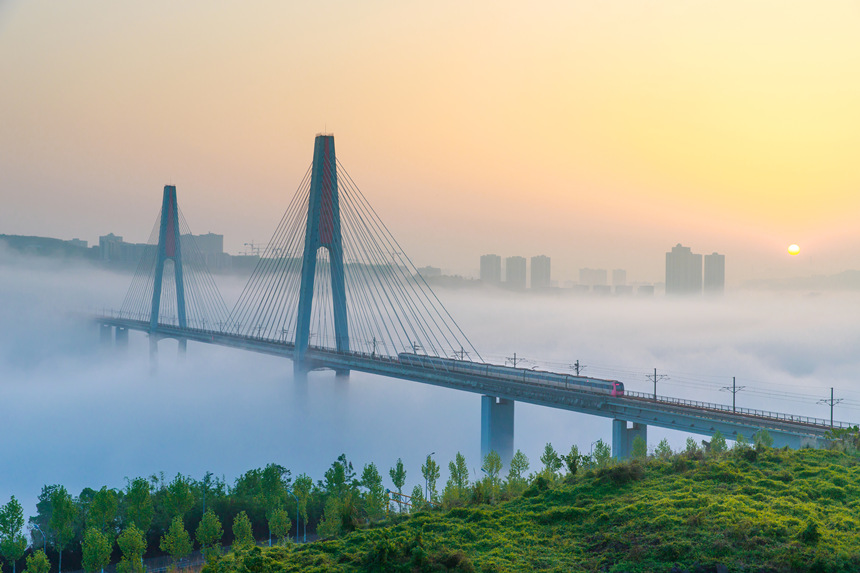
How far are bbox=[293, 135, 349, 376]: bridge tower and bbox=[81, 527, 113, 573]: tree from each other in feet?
89.6

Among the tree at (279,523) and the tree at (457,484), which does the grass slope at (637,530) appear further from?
the tree at (279,523)

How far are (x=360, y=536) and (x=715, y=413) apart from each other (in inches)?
855

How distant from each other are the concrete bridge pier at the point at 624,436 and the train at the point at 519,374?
2.20 m

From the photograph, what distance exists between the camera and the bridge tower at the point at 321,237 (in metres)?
47.7

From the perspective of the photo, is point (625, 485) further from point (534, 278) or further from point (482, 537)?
point (534, 278)

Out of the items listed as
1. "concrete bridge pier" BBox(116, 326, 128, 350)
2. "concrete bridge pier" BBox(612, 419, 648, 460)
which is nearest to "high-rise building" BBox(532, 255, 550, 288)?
"concrete bridge pier" BBox(116, 326, 128, 350)

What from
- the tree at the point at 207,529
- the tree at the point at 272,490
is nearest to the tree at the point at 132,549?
the tree at the point at 207,529

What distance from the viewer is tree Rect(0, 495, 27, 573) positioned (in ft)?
71.7

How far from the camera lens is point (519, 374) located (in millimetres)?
39844

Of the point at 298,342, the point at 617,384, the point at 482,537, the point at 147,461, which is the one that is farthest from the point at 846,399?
→ the point at 482,537

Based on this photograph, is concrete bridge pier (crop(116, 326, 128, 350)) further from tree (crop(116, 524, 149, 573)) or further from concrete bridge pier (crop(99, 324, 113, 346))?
tree (crop(116, 524, 149, 573))

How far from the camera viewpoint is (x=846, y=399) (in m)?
78.4

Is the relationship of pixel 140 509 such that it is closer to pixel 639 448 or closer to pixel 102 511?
pixel 102 511

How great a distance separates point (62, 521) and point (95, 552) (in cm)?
388
